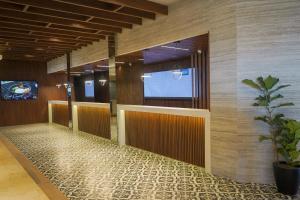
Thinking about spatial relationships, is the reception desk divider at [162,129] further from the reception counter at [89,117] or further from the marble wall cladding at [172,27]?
the marble wall cladding at [172,27]

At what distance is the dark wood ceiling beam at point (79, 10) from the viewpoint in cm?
438

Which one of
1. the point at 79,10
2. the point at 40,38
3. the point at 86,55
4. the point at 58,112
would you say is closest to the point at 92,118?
the point at 86,55

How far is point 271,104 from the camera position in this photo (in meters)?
3.65

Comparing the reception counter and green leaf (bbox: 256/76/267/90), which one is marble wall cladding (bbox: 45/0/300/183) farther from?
the reception counter

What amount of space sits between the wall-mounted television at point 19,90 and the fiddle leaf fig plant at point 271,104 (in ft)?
35.4

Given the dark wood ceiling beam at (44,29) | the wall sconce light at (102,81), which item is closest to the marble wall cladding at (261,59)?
the dark wood ceiling beam at (44,29)

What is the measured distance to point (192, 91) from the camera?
902 centimetres

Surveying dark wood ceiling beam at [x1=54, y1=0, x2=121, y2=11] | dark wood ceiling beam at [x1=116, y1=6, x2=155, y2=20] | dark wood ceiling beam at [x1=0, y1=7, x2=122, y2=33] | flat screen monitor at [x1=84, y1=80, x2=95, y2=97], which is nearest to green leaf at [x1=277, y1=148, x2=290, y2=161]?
dark wood ceiling beam at [x1=116, y1=6, x2=155, y2=20]

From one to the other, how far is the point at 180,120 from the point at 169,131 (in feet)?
1.50

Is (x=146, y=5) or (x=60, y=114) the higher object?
(x=146, y=5)

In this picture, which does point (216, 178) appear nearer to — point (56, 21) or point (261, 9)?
point (261, 9)

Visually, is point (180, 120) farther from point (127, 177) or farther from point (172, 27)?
point (172, 27)

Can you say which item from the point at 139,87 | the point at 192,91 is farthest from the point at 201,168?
the point at 139,87

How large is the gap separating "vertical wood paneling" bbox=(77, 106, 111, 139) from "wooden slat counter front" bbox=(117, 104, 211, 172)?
967mm
